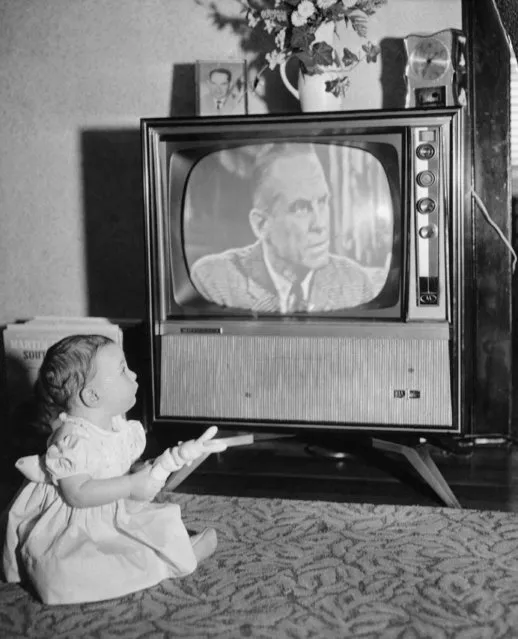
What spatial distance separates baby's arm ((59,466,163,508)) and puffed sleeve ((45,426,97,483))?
0.6 inches

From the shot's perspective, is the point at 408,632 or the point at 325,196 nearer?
the point at 408,632

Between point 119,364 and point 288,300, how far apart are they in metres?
0.67

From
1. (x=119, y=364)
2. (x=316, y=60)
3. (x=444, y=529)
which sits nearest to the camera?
(x=119, y=364)

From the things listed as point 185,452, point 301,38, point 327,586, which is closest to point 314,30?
point 301,38

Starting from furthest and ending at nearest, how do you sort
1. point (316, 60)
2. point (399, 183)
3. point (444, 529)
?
point (316, 60), point (399, 183), point (444, 529)

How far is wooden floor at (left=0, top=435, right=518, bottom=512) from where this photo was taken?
6.75 feet

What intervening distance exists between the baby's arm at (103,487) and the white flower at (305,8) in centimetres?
133

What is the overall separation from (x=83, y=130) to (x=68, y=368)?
1389 millimetres

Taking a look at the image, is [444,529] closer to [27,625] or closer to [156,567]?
[156,567]

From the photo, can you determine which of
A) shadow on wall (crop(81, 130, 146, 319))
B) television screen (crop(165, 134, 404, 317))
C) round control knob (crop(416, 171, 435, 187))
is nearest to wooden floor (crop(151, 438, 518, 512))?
television screen (crop(165, 134, 404, 317))

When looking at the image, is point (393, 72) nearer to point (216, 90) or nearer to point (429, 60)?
point (429, 60)

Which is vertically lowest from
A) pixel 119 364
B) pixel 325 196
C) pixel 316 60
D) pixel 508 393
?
pixel 508 393

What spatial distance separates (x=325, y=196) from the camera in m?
2.02

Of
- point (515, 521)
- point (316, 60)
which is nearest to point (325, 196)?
point (316, 60)
